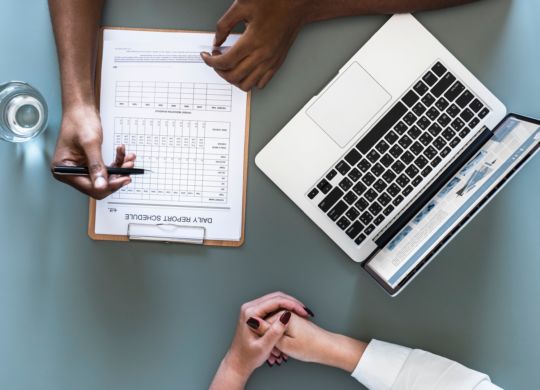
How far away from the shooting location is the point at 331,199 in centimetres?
84

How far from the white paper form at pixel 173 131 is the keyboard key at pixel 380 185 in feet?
0.75

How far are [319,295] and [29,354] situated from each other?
0.52 m

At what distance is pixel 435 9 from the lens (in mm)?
834

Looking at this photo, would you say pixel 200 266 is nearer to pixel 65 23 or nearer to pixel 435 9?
pixel 65 23

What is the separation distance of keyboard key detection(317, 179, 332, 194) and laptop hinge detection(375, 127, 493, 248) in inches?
4.7

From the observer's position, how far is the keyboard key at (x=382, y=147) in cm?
83

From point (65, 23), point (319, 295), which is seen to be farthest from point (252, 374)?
point (65, 23)

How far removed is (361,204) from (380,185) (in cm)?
4

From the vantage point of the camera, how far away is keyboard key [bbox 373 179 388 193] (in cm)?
83

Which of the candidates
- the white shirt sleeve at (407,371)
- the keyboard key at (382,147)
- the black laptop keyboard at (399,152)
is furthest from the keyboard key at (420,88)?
the white shirt sleeve at (407,371)

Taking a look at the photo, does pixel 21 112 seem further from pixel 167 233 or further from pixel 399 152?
pixel 399 152

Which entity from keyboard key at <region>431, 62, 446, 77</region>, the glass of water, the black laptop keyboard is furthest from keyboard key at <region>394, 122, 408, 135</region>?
the glass of water

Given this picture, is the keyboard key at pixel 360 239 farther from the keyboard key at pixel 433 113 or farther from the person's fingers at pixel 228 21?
the person's fingers at pixel 228 21

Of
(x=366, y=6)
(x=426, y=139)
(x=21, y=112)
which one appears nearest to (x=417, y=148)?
(x=426, y=139)
